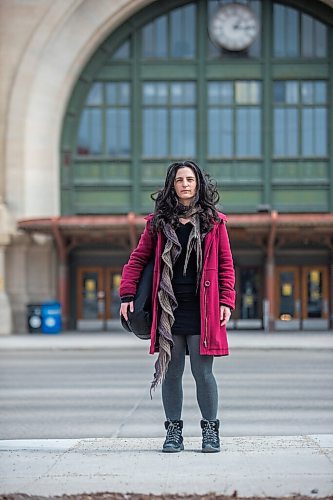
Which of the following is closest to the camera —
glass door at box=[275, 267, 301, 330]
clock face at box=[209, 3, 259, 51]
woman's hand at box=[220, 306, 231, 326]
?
woman's hand at box=[220, 306, 231, 326]

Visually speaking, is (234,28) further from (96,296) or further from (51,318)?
(51,318)

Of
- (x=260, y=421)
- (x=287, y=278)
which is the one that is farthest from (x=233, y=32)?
(x=260, y=421)

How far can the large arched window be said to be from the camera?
34.8 m

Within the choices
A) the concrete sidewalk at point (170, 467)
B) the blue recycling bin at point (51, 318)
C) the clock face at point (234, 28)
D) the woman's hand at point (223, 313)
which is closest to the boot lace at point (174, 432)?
the concrete sidewalk at point (170, 467)

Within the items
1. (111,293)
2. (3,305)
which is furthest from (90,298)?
(3,305)

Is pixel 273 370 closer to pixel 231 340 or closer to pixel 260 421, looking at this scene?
pixel 260 421

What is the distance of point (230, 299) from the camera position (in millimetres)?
7117

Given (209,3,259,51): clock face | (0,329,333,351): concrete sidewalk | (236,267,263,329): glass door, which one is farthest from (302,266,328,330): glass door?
(209,3,259,51): clock face

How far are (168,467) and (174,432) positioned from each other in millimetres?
786

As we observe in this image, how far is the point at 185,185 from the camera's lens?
23.7 ft

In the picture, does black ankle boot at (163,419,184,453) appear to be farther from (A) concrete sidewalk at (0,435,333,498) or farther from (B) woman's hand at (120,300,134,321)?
(B) woman's hand at (120,300,134,321)

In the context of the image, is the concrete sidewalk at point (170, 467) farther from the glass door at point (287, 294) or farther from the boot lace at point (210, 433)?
the glass door at point (287, 294)

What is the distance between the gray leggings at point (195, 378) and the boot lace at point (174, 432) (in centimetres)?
7

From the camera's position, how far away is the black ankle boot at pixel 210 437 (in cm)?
683
